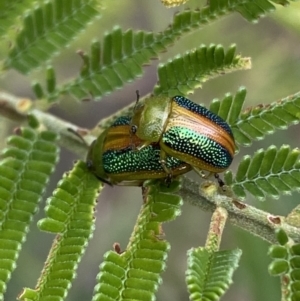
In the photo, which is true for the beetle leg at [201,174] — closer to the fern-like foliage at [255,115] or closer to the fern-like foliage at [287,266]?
the fern-like foliage at [255,115]

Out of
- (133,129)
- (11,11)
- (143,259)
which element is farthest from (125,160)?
(11,11)

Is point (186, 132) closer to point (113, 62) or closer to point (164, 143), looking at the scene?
point (164, 143)

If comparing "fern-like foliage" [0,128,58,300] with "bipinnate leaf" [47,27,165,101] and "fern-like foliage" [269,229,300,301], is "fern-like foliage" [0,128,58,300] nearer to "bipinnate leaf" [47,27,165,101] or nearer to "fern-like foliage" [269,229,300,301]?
"bipinnate leaf" [47,27,165,101]

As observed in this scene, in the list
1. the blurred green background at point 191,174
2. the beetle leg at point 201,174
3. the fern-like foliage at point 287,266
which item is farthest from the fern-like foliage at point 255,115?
the blurred green background at point 191,174

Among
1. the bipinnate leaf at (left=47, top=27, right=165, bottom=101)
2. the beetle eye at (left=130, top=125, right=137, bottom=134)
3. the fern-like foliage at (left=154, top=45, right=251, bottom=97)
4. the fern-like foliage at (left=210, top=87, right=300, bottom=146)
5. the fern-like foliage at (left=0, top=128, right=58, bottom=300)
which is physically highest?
the bipinnate leaf at (left=47, top=27, right=165, bottom=101)

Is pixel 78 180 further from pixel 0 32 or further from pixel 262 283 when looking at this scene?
pixel 262 283

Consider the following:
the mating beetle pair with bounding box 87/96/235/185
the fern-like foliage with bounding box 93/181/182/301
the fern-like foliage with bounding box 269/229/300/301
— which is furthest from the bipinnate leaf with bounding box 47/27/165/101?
the fern-like foliage with bounding box 269/229/300/301
